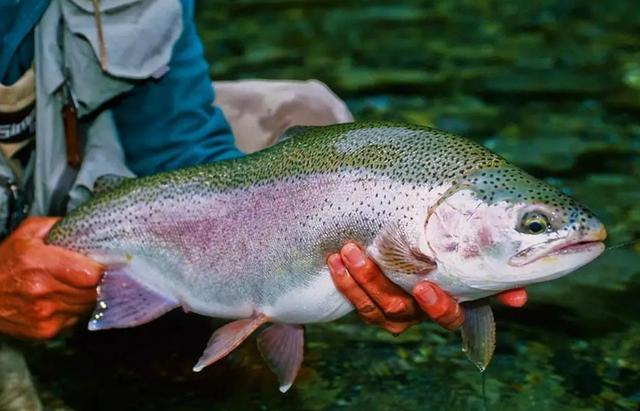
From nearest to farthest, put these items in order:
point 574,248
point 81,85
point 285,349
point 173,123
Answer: point 574,248 → point 285,349 → point 81,85 → point 173,123

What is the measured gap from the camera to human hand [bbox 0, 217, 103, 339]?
2.81 meters

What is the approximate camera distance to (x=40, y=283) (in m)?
2.83

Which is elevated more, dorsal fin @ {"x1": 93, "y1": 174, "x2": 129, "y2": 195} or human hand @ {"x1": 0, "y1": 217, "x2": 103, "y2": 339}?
dorsal fin @ {"x1": 93, "y1": 174, "x2": 129, "y2": 195}

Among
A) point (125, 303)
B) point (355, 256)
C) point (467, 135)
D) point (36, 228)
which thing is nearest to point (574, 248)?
point (355, 256)

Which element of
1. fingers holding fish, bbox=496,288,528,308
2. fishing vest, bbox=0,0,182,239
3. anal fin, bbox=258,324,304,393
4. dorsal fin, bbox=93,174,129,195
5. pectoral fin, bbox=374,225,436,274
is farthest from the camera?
fishing vest, bbox=0,0,182,239

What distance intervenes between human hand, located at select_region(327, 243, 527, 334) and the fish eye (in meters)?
0.24

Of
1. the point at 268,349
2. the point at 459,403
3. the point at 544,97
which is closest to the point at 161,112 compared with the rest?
the point at 268,349

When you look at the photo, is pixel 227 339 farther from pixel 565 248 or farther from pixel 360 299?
pixel 565 248

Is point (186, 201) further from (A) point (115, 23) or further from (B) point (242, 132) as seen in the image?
(B) point (242, 132)

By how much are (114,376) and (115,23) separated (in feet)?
3.36

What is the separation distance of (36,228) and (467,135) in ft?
9.52

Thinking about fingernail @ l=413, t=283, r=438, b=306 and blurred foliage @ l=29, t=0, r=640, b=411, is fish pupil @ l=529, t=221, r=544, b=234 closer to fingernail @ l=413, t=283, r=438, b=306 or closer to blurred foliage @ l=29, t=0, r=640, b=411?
fingernail @ l=413, t=283, r=438, b=306

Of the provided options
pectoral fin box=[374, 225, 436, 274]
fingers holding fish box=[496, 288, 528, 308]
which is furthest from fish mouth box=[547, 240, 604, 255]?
fingers holding fish box=[496, 288, 528, 308]

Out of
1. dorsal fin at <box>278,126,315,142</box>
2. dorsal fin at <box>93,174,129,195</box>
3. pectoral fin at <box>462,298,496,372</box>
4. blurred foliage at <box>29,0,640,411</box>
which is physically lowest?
blurred foliage at <box>29,0,640,411</box>
